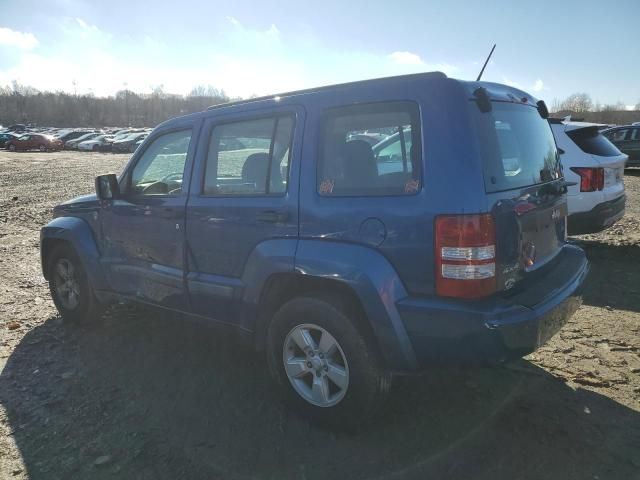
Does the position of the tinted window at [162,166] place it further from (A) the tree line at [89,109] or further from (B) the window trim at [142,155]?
(A) the tree line at [89,109]

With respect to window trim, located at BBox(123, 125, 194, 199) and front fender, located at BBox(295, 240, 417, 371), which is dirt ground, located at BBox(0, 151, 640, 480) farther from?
window trim, located at BBox(123, 125, 194, 199)

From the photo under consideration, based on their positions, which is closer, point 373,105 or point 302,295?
point 373,105

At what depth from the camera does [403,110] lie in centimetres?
271

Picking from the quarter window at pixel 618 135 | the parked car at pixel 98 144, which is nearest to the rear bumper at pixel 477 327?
the quarter window at pixel 618 135

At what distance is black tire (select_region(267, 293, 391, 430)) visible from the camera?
110 inches

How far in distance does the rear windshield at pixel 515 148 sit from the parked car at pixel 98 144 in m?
44.9

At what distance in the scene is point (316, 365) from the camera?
3.02 meters

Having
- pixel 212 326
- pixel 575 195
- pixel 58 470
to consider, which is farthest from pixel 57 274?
pixel 575 195

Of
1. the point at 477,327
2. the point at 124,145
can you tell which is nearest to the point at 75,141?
the point at 124,145

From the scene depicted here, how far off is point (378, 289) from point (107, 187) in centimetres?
276

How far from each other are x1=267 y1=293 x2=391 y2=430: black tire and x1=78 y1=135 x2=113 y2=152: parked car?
4475 centimetres

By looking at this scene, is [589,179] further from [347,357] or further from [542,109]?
[347,357]

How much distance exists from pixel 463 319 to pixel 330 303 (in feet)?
2.52

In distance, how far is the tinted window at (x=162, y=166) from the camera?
3.84m
